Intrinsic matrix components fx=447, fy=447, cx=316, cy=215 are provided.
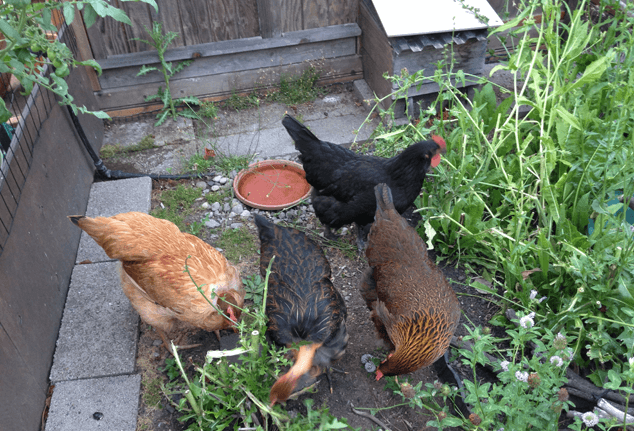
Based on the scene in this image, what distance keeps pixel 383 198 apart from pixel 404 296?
0.73m

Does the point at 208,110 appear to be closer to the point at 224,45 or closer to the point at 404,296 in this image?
the point at 224,45

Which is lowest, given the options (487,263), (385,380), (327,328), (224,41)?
(385,380)

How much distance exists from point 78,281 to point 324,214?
197 centimetres

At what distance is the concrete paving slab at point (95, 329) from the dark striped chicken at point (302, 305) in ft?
3.53

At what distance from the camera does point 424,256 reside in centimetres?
299

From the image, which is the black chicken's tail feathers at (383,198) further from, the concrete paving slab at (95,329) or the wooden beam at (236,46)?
the wooden beam at (236,46)

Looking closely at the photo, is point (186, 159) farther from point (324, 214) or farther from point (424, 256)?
point (424, 256)

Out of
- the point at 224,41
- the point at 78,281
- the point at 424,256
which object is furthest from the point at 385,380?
the point at 224,41

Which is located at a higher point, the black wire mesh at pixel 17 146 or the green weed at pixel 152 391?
the black wire mesh at pixel 17 146

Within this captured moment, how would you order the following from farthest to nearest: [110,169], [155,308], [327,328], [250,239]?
[110,169] → [250,239] → [155,308] → [327,328]

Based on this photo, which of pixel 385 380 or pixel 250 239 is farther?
pixel 250 239

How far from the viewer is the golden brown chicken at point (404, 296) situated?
255 cm

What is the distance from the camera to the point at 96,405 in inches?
110

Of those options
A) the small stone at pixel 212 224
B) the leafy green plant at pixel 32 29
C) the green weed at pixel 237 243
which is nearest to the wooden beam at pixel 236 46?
the small stone at pixel 212 224
